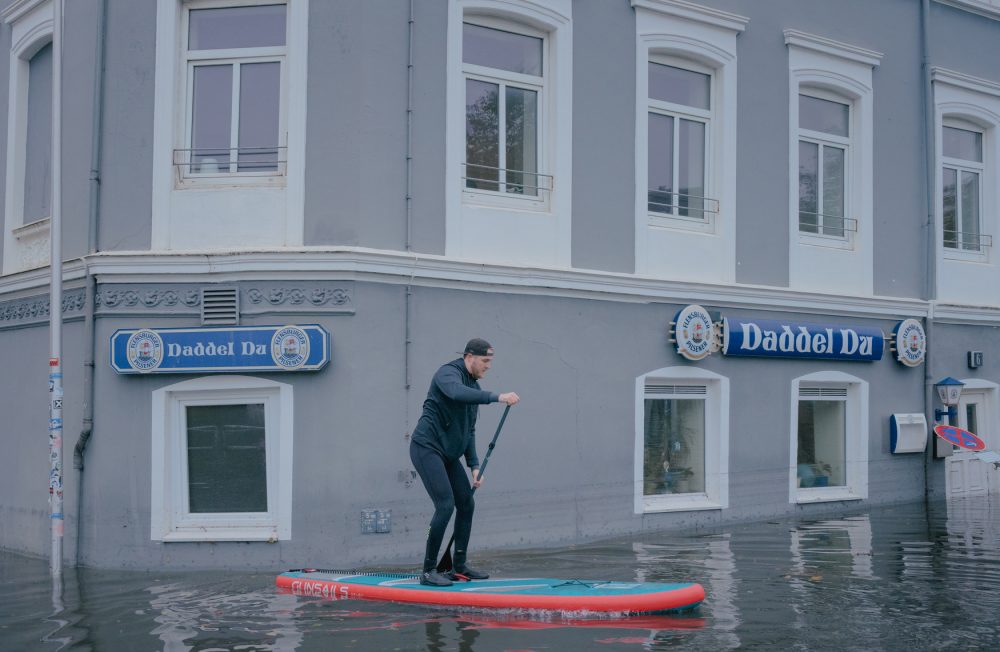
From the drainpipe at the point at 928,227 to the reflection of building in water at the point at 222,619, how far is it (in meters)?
10.7

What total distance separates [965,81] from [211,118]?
11.4m

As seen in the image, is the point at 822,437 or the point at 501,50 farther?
the point at 822,437

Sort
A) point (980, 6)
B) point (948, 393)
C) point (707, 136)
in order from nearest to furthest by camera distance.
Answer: point (707, 136) < point (948, 393) < point (980, 6)

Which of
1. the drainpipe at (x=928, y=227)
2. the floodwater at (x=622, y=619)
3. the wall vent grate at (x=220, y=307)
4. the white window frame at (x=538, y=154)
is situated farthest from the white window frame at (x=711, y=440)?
the wall vent grate at (x=220, y=307)

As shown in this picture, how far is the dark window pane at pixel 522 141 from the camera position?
42.5ft

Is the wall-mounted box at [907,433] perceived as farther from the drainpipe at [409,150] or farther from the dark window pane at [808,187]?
the drainpipe at [409,150]

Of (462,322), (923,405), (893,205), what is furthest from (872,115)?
(462,322)

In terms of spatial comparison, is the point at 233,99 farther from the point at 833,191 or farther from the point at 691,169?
the point at 833,191

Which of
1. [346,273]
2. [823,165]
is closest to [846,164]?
[823,165]

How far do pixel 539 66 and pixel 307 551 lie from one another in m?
6.03

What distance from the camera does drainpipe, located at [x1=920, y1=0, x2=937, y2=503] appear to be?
1666 cm

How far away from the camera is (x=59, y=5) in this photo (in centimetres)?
1139

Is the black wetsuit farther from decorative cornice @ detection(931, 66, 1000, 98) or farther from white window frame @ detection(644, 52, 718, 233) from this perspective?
decorative cornice @ detection(931, 66, 1000, 98)

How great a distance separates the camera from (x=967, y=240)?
18.0 meters
